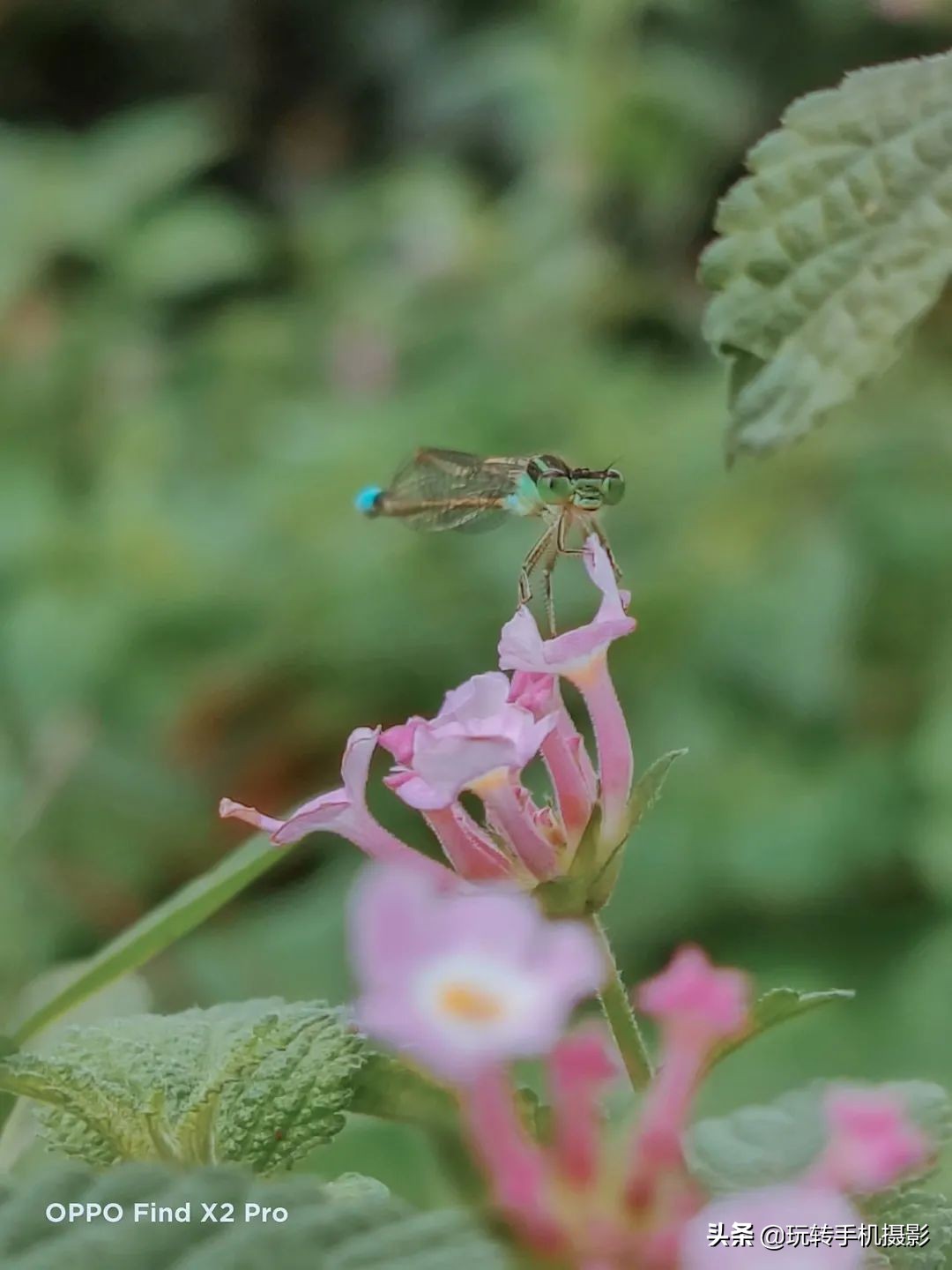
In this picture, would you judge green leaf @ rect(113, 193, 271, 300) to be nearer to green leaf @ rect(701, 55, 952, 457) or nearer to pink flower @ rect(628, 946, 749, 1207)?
green leaf @ rect(701, 55, 952, 457)

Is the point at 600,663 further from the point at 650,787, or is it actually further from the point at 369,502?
the point at 369,502

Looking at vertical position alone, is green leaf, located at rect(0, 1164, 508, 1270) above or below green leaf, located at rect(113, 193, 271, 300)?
below

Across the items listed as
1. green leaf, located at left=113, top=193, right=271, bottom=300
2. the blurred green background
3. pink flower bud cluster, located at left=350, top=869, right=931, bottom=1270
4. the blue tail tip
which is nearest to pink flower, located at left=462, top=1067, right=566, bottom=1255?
pink flower bud cluster, located at left=350, top=869, right=931, bottom=1270

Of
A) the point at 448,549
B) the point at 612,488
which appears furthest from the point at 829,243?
the point at 448,549

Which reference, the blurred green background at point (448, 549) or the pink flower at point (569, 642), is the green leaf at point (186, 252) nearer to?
the blurred green background at point (448, 549)

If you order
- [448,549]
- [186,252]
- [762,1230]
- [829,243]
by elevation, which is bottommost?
[762,1230]

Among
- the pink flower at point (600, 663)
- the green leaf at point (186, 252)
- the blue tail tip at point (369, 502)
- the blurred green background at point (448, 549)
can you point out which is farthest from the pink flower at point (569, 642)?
the green leaf at point (186, 252)

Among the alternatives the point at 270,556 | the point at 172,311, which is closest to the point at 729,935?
the point at 270,556
